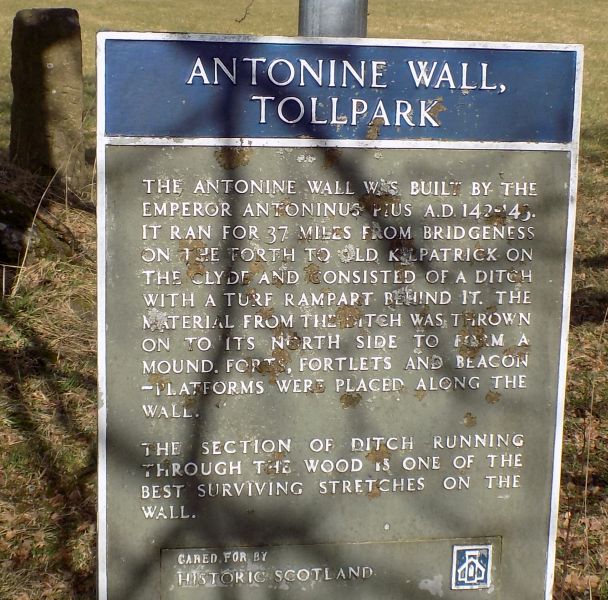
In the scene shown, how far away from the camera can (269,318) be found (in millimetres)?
2971

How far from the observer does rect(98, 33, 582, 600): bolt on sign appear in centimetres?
289

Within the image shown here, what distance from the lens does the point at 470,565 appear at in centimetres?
320

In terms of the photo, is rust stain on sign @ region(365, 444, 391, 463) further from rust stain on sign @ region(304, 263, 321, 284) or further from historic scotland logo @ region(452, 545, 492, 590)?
rust stain on sign @ region(304, 263, 321, 284)

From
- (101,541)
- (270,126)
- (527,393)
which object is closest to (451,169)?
(270,126)

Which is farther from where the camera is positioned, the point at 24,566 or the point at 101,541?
the point at 24,566

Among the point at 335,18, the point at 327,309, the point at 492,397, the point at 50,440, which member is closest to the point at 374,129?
the point at 335,18

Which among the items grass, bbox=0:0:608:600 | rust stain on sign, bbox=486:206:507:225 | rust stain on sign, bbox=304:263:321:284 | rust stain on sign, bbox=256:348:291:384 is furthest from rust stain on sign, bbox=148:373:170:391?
grass, bbox=0:0:608:600

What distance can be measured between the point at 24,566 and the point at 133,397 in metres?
1.59

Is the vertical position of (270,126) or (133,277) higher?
(270,126)

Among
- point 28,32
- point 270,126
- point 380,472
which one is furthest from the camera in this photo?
point 28,32

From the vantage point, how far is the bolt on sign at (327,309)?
9.48 feet

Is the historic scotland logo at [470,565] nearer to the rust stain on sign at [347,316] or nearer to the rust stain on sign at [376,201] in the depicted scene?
the rust stain on sign at [347,316]

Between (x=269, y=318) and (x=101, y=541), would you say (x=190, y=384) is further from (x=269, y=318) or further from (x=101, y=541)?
(x=101, y=541)

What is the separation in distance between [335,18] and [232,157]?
0.66 meters
